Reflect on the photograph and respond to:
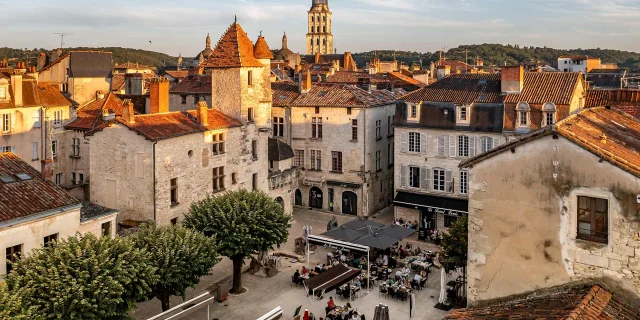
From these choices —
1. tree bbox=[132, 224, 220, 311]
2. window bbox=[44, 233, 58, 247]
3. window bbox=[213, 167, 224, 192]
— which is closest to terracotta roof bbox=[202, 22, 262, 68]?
window bbox=[213, 167, 224, 192]

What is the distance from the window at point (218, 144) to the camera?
128 ft

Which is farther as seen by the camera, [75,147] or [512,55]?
[512,55]

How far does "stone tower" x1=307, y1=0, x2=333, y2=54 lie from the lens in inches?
6816

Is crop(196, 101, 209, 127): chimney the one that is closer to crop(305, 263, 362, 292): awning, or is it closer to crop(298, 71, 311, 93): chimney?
crop(305, 263, 362, 292): awning

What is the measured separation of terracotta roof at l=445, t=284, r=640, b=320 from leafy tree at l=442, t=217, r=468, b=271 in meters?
11.9

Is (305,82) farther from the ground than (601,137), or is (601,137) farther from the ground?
(305,82)

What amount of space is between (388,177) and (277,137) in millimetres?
9669

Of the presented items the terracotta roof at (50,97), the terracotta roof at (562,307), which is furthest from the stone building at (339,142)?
the terracotta roof at (562,307)

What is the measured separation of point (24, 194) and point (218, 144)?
16.8 meters

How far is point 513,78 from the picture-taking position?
40.2m

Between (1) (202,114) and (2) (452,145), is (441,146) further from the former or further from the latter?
(1) (202,114)

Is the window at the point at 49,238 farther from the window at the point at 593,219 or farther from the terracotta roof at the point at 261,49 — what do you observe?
the terracotta roof at the point at 261,49

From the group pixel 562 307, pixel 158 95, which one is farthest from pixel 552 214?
pixel 158 95

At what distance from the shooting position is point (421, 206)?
1672 inches
